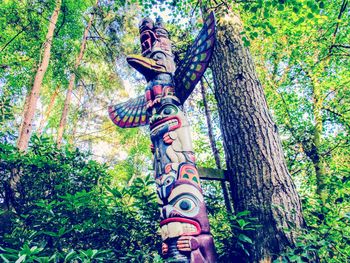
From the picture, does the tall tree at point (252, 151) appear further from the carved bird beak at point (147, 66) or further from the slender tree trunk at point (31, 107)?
the slender tree trunk at point (31, 107)

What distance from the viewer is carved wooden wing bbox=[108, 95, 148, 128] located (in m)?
4.55

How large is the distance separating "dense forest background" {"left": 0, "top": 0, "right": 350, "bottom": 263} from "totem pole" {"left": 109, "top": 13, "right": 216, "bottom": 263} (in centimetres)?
26

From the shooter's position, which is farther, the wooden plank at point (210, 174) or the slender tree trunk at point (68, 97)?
the slender tree trunk at point (68, 97)

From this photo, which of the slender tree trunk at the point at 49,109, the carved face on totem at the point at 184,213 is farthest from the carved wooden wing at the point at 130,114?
the slender tree trunk at the point at 49,109

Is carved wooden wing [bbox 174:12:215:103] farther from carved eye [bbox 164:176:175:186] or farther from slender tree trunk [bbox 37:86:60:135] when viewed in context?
slender tree trunk [bbox 37:86:60:135]

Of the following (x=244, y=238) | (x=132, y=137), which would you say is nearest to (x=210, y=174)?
(x=244, y=238)

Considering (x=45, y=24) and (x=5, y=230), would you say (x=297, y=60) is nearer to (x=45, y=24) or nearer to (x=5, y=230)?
(x=5, y=230)

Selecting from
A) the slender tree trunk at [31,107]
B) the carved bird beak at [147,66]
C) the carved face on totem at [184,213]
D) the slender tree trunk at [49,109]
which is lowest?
the carved face on totem at [184,213]

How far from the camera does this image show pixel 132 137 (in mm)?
12453

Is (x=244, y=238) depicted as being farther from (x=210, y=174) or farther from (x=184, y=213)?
(x=210, y=174)

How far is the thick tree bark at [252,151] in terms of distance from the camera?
2553 millimetres

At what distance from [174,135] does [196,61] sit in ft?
3.03

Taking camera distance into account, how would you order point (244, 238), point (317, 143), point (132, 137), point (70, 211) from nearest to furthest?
1. point (244, 238)
2. point (70, 211)
3. point (317, 143)
4. point (132, 137)

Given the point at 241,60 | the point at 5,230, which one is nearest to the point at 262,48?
the point at 241,60
